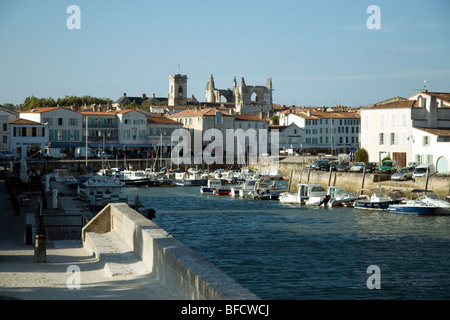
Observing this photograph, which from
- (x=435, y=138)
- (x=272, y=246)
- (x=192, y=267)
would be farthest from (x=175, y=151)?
(x=192, y=267)

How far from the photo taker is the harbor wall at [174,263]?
11.2 metres

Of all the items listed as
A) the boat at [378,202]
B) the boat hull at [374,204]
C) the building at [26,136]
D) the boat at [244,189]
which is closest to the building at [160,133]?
the building at [26,136]

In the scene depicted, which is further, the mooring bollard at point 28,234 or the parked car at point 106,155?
the parked car at point 106,155

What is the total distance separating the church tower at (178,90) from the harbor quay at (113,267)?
131069 mm

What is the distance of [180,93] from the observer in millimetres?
155000

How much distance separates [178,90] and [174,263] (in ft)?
467

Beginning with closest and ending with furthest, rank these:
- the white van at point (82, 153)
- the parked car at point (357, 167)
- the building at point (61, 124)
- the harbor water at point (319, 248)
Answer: the harbor water at point (319, 248)
the parked car at point (357, 167)
the white van at point (82, 153)
the building at point (61, 124)

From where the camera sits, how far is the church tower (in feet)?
504

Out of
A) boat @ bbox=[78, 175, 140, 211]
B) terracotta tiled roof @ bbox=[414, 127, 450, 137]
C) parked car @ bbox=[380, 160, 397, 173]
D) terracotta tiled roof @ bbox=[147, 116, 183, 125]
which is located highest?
terracotta tiled roof @ bbox=[147, 116, 183, 125]

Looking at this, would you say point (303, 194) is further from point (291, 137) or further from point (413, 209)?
point (291, 137)

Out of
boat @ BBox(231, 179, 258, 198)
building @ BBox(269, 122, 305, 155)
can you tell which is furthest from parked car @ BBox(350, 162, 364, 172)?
building @ BBox(269, 122, 305, 155)

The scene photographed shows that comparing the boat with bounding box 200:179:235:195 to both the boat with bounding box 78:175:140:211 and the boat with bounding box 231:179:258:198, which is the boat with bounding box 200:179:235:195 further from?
the boat with bounding box 78:175:140:211

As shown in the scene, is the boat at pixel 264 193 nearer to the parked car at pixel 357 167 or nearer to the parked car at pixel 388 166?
the parked car at pixel 357 167

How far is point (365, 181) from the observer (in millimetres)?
57875
